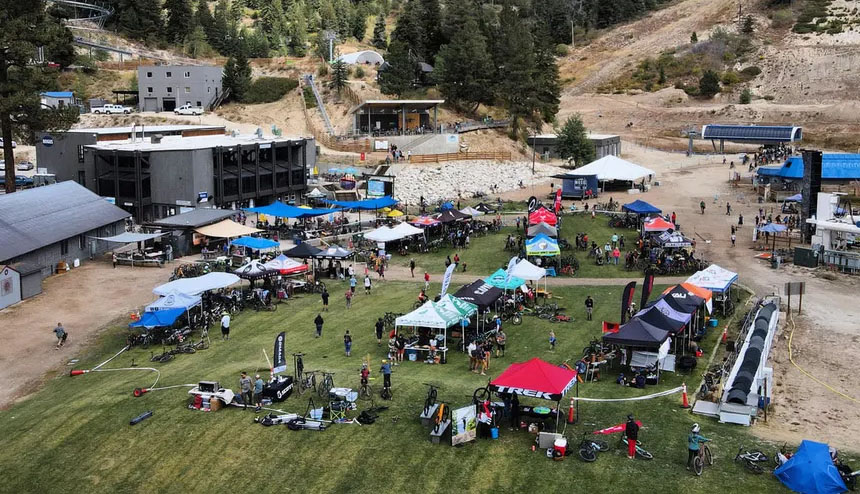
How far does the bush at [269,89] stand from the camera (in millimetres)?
94812

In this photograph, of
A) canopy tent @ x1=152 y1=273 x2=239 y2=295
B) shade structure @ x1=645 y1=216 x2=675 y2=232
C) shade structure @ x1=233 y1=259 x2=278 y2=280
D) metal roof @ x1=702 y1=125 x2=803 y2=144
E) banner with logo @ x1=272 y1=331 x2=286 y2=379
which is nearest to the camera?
banner with logo @ x1=272 y1=331 x2=286 y2=379

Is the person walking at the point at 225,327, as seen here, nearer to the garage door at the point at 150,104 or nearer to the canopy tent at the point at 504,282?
the canopy tent at the point at 504,282

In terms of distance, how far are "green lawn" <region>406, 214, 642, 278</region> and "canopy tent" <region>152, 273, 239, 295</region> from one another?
38.4ft

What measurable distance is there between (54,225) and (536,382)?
34.6 m

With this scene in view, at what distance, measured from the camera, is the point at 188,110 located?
91.1m

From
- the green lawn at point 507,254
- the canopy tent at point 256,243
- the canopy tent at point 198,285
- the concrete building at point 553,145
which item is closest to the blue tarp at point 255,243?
the canopy tent at point 256,243

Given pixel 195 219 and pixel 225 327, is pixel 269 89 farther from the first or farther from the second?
pixel 225 327

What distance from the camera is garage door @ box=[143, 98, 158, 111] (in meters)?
94.9

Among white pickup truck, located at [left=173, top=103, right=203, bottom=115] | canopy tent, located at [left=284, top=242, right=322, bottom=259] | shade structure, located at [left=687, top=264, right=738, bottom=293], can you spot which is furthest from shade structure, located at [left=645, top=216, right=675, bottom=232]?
white pickup truck, located at [left=173, top=103, right=203, bottom=115]

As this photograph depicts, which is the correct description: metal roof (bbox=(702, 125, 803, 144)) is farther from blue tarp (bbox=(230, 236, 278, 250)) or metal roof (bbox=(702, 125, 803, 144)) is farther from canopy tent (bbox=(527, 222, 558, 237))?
blue tarp (bbox=(230, 236, 278, 250))

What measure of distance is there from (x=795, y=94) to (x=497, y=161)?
198 ft

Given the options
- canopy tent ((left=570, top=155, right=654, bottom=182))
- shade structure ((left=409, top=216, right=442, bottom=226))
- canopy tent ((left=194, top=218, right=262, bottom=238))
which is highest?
canopy tent ((left=570, top=155, right=654, bottom=182))

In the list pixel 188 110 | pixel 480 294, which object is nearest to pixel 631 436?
pixel 480 294

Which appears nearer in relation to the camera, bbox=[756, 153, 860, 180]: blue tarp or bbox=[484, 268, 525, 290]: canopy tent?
bbox=[484, 268, 525, 290]: canopy tent
